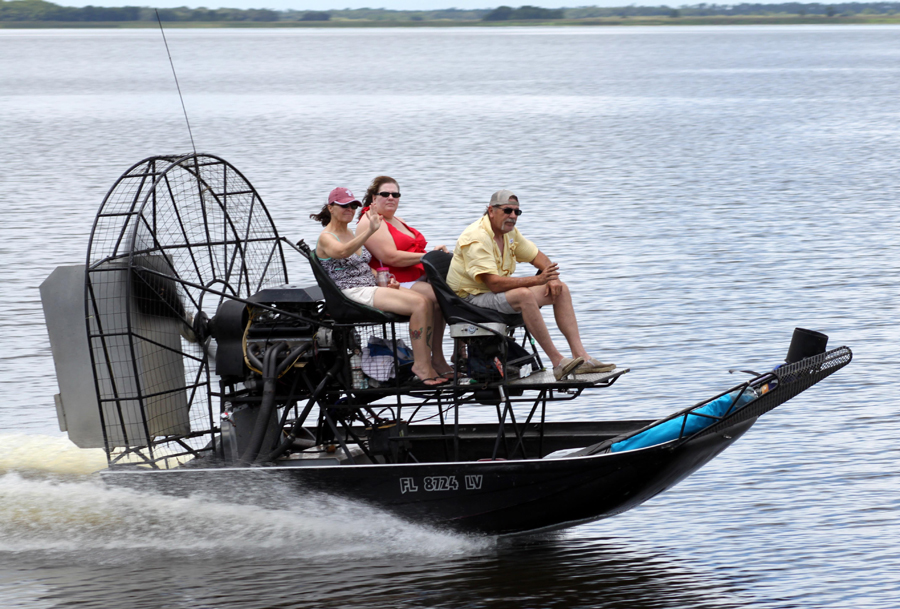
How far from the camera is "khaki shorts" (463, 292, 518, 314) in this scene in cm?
780

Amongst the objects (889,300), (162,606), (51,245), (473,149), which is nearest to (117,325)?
(162,606)

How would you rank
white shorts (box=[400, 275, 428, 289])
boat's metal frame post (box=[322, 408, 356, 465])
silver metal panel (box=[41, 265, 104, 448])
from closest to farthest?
silver metal panel (box=[41, 265, 104, 448]), boat's metal frame post (box=[322, 408, 356, 465]), white shorts (box=[400, 275, 428, 289])

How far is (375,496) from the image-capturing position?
7945 mm

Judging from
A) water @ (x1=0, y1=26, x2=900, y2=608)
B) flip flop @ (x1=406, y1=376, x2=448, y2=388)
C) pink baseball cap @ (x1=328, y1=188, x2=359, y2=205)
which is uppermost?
pink baseball cap @ (x1=328, y1=188, x2=359, y2=205)

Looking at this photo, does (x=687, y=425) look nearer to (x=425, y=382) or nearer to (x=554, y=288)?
(x=554, y=288)

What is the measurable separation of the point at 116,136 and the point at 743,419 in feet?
120

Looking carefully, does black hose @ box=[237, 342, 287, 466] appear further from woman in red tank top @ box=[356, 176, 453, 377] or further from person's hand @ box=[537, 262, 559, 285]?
person's hand @ box=[537, 262, 559, 285]

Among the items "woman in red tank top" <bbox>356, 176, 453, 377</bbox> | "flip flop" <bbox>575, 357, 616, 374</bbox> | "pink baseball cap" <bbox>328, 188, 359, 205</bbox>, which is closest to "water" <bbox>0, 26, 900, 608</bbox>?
"woman in red tank top" <bbox>356, 176, 453, 377</bbox>

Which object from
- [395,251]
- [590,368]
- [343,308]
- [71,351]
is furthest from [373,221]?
[71,351]

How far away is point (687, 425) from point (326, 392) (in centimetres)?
246

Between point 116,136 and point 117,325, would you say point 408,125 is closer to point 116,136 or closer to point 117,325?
point 116,136

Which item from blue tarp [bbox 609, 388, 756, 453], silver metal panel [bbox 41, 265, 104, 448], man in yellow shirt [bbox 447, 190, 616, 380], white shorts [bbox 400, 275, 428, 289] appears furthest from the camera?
white shorts [bbox 400, 275, 428, 289]

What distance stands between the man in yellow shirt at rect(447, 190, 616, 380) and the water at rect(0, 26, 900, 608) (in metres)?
1.55

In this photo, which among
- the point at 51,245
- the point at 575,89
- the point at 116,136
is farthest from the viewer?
the point at 575,89
